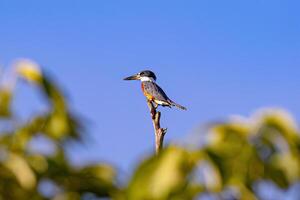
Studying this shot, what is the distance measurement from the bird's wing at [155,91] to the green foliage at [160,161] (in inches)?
659

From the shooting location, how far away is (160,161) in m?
1.42

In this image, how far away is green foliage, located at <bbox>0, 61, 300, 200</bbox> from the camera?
143cm

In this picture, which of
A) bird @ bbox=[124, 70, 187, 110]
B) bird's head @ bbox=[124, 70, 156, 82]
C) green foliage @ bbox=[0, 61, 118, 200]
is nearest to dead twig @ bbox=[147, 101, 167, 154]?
green foliage @ bbox=[0, 61, 118, 200]

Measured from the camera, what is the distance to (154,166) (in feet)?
4.58

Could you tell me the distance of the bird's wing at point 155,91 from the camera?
18.5 m

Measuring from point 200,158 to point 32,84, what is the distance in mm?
467

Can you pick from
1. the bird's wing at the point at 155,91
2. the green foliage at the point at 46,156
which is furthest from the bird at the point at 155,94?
the green foliage at the point at 46,156

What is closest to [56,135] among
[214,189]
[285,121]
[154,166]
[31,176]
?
[31,176]

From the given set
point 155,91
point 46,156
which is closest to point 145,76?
point 155,91

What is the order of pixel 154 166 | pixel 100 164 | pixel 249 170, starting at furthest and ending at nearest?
pixel 100 164
pixel 249 170
pixel 154 166

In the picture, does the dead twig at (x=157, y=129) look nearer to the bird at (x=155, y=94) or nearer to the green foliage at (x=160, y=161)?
the green foliage at (x=160, y=161)

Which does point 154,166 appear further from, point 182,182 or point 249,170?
point 249,170

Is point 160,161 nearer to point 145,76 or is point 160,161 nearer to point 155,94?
point 155,94

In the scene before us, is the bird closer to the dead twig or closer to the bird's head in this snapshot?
the bird's head
